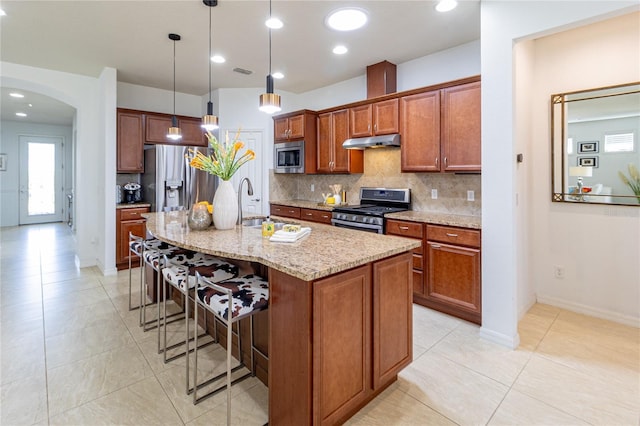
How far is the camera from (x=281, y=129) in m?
5.21

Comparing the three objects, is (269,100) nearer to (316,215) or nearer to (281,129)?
(316,215)

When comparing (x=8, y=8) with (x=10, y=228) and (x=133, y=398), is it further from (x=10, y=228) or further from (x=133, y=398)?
(x=10, y=228)

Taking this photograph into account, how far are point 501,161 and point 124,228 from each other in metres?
4.79

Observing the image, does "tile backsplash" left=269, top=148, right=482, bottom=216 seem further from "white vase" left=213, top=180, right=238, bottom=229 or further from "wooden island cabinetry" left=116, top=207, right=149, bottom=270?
"white vase" left=213, top=180, right=238, bottom=229

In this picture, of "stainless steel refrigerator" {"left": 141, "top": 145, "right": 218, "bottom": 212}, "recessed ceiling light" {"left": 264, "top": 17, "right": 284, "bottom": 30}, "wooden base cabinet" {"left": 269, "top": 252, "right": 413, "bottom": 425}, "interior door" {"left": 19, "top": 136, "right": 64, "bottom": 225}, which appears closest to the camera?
"wooden base cabinet" {"left": 269, "top": 252, "right": 413, "bottom": 425}

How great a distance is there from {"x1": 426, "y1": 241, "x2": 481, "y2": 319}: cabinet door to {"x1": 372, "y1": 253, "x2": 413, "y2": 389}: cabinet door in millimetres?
1119

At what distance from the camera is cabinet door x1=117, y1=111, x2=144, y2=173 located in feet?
15.6

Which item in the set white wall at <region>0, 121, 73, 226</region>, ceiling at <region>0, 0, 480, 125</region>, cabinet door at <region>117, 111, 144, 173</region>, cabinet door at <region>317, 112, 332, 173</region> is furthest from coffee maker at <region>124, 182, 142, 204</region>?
white wall at <region>0, 121, 73, 226</region>

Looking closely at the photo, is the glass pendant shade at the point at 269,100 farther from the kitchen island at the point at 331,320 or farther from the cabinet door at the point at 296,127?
the cabinet door at the point at 296,127

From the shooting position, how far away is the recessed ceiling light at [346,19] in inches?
113

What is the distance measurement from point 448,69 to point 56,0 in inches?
152

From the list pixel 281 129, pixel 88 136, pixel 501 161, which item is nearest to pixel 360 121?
pixel 281 129

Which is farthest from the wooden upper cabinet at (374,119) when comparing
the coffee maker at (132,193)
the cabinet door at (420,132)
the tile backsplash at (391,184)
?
the coffee maker at (132,193)

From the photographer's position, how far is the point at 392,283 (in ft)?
6.27
